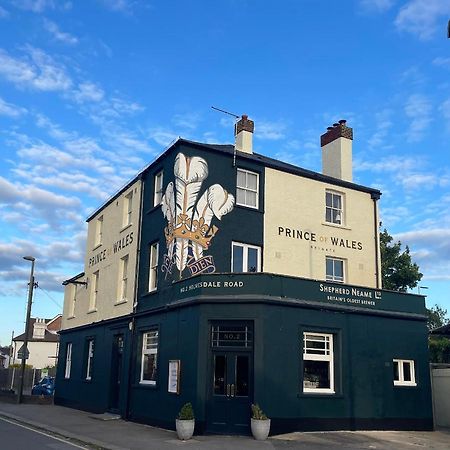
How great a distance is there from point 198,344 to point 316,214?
328 inches

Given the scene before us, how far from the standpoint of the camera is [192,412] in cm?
1588

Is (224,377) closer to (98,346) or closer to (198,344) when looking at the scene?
(198,344)

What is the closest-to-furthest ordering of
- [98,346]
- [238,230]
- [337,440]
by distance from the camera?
[337,440], [238,230], [98,346]

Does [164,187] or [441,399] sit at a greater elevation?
[164,187]

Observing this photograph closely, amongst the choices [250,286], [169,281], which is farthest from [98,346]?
[250,286]

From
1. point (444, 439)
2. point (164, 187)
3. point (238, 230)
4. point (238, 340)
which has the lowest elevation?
point (444, 439)

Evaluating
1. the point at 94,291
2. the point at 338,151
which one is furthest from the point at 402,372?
the point at 94,291

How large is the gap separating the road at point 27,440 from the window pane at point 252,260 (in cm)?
855

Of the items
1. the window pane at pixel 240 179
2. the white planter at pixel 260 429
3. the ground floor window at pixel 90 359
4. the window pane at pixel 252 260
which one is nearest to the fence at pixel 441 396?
the window pane at pixel 252 260

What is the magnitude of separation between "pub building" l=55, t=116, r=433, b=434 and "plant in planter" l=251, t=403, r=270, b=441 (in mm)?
593

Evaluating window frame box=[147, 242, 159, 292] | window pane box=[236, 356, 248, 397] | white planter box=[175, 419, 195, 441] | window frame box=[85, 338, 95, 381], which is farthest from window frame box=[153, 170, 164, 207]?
white planter box=[175, 419, 195, 441]

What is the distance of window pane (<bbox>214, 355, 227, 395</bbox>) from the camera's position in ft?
55.1

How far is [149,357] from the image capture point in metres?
20.7

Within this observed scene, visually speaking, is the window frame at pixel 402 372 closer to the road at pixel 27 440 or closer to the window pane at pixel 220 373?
the window pane at pixel 220 373
